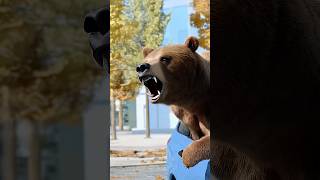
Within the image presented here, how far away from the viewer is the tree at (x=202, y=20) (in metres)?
0.94

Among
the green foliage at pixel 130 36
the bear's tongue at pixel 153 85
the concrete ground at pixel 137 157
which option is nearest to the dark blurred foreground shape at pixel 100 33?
the green foliage at pixel 130 36

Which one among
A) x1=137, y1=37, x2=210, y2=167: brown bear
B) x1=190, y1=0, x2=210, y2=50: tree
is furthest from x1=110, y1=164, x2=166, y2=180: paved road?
x1=190, y1=0, x2=210, y2=50: tree

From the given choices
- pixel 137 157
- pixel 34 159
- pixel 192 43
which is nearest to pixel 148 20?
pixel 192 43

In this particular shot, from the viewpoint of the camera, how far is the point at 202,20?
3.30 ft

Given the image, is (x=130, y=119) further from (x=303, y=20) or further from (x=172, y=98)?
(x=303, y=20)

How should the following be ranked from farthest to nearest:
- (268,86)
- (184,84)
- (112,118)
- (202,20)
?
(112,118) → (202,20) → (184,84) → (268,86)

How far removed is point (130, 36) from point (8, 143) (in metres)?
0.46

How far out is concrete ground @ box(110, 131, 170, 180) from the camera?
3.59 feet

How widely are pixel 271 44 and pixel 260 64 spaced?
1.7 inches

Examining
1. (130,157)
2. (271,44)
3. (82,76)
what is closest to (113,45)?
(82,76)

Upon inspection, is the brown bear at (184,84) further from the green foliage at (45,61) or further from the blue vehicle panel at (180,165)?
the green foliage at (45,61)

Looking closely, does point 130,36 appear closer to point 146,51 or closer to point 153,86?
point 146,51

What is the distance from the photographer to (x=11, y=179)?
110 centimetres

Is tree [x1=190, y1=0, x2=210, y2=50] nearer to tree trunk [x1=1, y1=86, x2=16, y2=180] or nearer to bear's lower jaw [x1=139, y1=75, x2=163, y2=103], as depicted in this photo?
bear's lower jaw [x1=139, y1=75, x2=163, y2=103]
